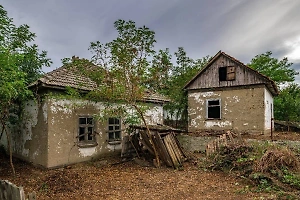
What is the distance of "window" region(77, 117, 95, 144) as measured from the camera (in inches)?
359

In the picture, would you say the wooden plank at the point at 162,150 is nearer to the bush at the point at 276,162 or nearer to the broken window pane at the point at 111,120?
the broken window pane at the point at 111,120

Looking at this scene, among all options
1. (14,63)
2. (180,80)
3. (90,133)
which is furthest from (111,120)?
(180,80)

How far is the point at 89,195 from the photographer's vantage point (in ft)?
18.4

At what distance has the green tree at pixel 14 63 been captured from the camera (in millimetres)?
5410

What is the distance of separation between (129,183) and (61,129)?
12.0ft

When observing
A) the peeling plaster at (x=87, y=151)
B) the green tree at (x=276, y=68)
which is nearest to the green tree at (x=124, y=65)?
the peeling plaster at (x=87, y=151)

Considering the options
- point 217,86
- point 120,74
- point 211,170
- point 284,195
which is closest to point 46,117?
point 120,74

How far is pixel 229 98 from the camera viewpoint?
14.9m

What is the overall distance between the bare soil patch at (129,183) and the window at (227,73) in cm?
852

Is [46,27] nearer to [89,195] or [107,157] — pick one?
[107,157]

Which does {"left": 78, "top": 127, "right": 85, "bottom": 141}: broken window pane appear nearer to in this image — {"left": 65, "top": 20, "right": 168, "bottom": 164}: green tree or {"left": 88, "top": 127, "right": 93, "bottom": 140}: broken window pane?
{"left": 88, "top": 127, "right": 93, "bottom": 140}: broken window pane

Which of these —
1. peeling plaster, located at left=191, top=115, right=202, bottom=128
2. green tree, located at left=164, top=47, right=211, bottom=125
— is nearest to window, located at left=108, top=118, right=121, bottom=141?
green tree, located at left=164, top=47, right=211, bottom=125

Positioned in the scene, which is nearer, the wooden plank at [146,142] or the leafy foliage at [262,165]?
the leafy foliage at [262,165]

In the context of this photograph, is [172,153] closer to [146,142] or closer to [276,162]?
[146,142]
